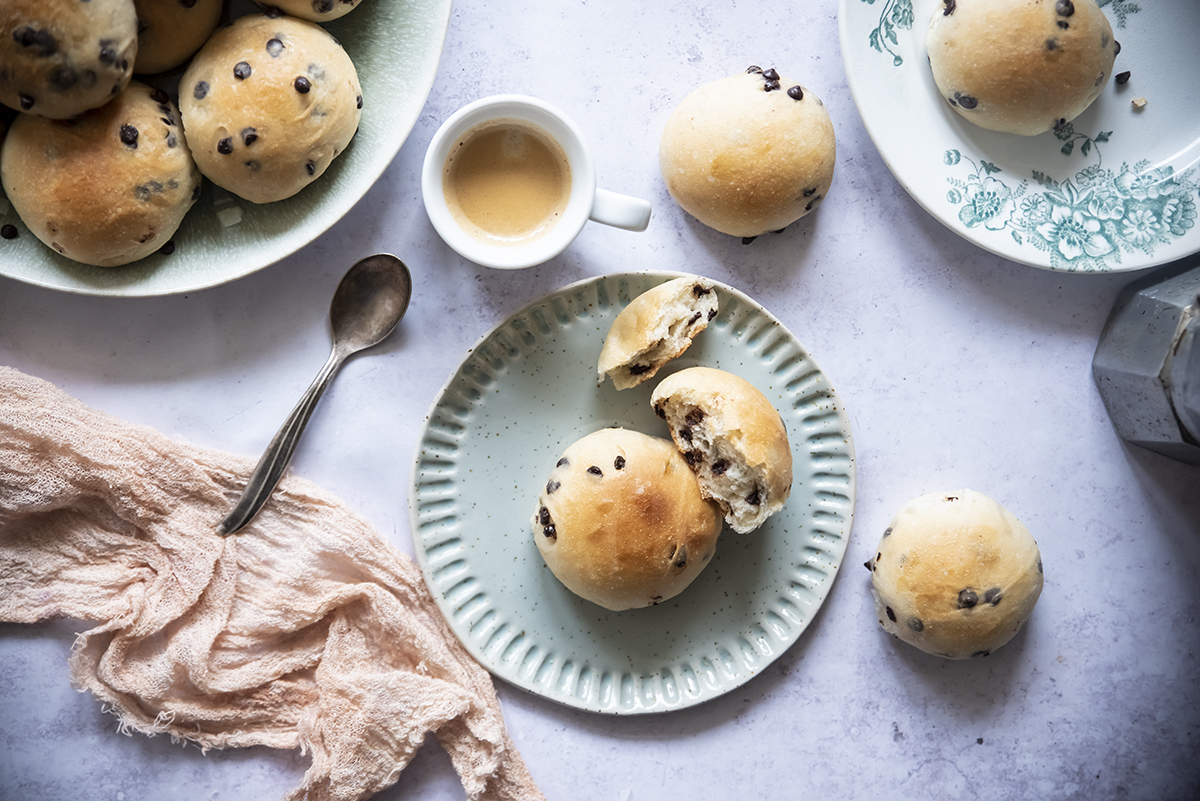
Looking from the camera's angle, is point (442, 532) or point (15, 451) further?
point (442, 532)

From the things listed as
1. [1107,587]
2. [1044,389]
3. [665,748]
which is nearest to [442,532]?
[665,748]

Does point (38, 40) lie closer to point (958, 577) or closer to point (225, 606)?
point (225, 606)

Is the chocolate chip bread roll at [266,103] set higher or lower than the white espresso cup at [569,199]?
higher

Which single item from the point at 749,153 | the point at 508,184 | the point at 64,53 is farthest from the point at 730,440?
the point at 64,53

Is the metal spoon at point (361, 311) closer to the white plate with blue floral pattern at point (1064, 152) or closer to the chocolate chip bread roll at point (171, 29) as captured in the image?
the chocolate chip bread roll at point (171, 29)

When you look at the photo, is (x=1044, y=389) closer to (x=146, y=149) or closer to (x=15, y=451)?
(x=146, y=149)

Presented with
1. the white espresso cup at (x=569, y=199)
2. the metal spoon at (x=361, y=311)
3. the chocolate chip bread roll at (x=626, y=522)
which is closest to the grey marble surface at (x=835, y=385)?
the metal spoon at (x=361, y=311)

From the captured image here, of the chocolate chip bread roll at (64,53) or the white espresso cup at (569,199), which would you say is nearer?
the chocolate chip bread roll at (64,53)

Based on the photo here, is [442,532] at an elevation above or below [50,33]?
below
